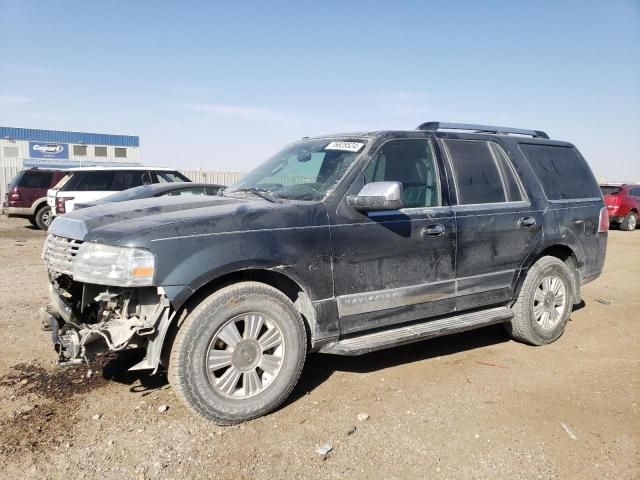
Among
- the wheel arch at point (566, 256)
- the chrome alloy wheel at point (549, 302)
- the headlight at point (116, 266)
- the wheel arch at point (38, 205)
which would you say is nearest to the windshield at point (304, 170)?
the headlight at point (116, 266)

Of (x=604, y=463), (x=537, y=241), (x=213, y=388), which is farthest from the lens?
(x=537, y=241)

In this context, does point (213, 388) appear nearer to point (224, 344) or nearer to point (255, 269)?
point (224, 344)

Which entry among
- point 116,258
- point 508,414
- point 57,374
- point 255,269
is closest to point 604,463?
point 508,414

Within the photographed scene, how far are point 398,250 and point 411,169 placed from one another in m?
0.79

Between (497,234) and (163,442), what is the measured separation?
10.3ft

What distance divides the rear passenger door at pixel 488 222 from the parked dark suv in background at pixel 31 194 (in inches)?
559

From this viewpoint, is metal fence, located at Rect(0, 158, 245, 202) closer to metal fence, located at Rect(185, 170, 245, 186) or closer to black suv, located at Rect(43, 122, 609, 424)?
metal fence, located at Rect(185, 170, 245, 186)

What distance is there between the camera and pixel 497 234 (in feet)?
15.2

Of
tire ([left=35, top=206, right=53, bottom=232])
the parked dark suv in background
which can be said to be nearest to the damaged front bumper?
the parked dark suv in background

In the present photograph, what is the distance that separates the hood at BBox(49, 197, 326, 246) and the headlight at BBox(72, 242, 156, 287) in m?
0.06

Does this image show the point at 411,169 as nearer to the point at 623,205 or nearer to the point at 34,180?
the point at 34,180

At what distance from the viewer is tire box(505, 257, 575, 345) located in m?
4.92

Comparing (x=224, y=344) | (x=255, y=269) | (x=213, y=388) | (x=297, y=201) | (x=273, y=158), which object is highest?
(x=273, y=158)

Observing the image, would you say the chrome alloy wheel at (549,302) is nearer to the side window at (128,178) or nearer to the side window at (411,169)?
the side window at (411,169)
